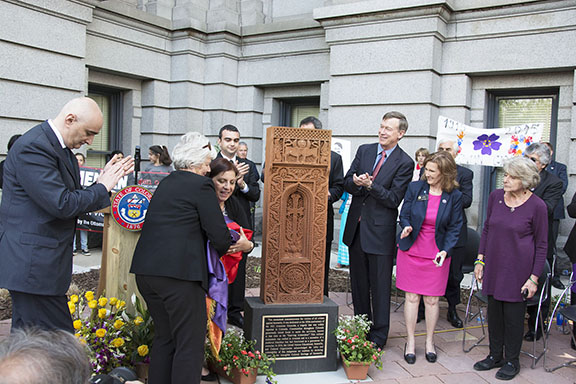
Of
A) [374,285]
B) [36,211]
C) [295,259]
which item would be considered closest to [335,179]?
[374,285]

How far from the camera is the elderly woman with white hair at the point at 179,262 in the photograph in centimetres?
312

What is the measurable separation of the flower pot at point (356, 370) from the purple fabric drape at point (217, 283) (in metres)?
1.19

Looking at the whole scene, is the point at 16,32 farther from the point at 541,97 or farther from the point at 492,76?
the point at 541,97

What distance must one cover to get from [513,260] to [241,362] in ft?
7.98

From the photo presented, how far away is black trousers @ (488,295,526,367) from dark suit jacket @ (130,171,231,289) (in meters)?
2.68

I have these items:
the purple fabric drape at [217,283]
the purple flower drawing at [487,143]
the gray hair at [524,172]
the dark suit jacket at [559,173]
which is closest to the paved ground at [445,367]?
the purple fabric drape at [217,283]

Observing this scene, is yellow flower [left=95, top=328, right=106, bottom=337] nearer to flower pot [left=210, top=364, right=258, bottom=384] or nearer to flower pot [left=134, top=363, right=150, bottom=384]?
flower pot [left=134, top=363, right=150, bottom=384]

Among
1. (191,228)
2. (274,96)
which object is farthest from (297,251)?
(274,96)

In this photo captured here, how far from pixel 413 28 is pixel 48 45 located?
5842 millimetres

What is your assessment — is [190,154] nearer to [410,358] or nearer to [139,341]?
[139,341]

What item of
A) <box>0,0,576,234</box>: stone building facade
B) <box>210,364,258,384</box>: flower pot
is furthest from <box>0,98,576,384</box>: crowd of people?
<box>0,0,576,234</box>: stone building facade

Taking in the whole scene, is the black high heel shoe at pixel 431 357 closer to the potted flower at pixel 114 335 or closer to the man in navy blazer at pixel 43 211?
the potted flower at pixel 114 335

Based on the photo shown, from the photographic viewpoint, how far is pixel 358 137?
30.1 ft

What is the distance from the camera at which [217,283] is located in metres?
3.48
